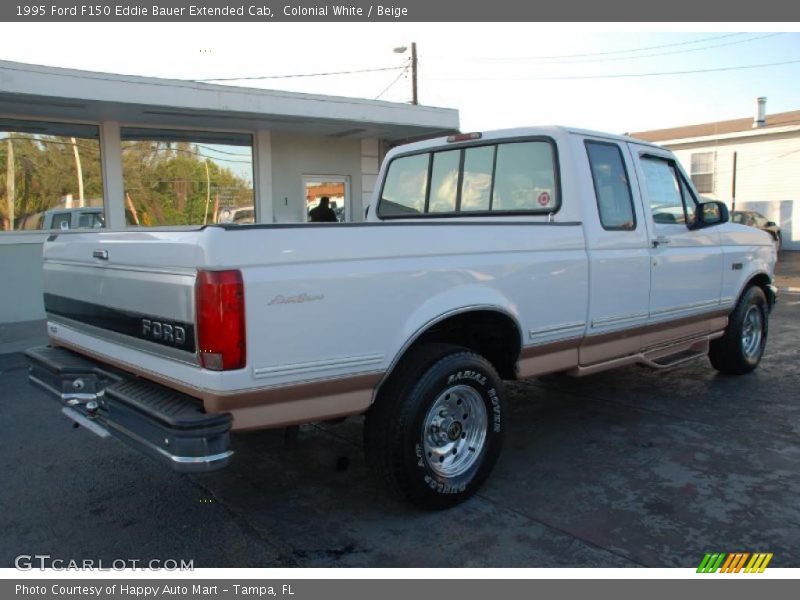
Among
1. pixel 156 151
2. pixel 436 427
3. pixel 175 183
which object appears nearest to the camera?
pixel 436 427

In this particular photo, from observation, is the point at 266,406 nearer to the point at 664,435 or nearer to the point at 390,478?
the point at 390,478

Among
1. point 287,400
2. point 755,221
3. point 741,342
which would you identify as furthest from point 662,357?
point 755,221

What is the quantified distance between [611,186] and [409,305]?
87.2 inches

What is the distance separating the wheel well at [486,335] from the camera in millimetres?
3739

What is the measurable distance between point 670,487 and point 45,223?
977 cm

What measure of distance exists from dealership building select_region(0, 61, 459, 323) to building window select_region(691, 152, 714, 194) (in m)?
17.3

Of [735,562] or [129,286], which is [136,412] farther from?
[735,562]

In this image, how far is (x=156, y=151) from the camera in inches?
436

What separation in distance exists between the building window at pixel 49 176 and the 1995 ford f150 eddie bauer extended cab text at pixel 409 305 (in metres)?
6.79

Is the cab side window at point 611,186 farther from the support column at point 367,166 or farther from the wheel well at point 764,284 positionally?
the support column at point 367,166

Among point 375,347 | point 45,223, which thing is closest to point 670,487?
point 375,347

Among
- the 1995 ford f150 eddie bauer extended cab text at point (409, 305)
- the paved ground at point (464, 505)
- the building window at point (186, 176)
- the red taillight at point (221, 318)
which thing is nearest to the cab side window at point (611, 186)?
the 1995 ford f150 eddie bauer extended cab text at point (409, 305)

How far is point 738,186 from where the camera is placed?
82.3 feet

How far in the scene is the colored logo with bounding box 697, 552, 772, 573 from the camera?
9.77ft
